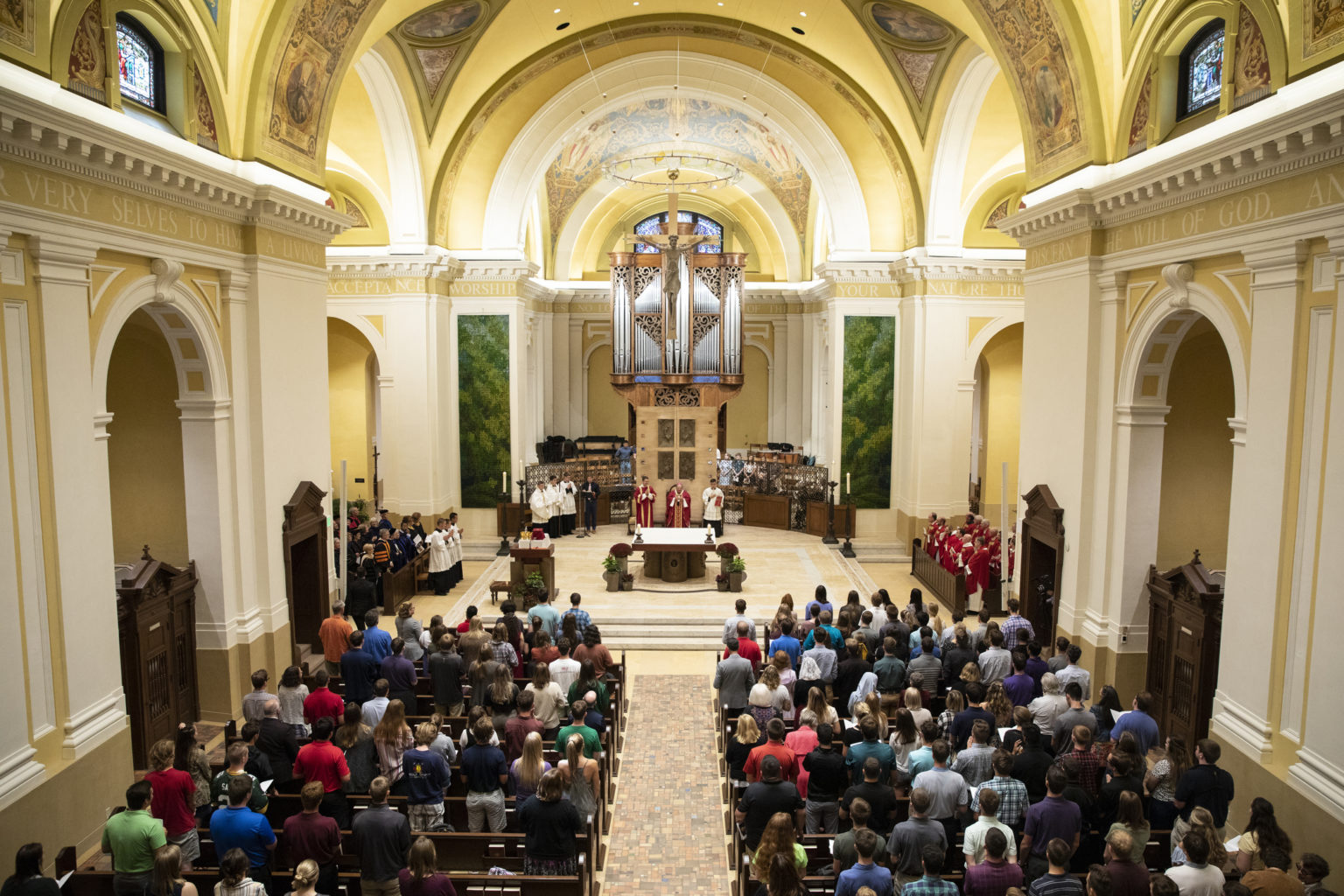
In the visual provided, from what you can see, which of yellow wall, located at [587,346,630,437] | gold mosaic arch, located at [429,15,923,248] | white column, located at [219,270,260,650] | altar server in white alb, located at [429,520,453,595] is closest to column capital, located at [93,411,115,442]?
white column, located at [219,270,260,650]

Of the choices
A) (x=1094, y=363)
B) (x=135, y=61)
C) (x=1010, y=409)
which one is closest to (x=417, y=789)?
(x=135, y=61)

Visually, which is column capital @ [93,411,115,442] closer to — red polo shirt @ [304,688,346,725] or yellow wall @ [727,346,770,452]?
red polo shirt @ [304,688,346,725]

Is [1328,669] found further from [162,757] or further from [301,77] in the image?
[301,77]

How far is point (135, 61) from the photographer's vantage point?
902 cm

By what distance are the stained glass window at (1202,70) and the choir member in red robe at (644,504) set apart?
13.3 m

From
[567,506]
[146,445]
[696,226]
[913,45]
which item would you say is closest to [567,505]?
[567,506]

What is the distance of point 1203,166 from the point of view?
8.13 m

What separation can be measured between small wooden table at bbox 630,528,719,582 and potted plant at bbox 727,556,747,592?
0.49 m

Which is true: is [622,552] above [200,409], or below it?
below

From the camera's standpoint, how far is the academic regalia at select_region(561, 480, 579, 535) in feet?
68.6

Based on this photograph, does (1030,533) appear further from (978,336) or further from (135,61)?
(135,61)

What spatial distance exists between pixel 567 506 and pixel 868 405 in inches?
288

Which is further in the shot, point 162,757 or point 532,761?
point 532,761

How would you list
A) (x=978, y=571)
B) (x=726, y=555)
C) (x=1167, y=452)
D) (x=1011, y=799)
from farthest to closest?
(x=726, y=555), (x=978, y=571), (x=1167, y=452), (x=1011, y=799)
